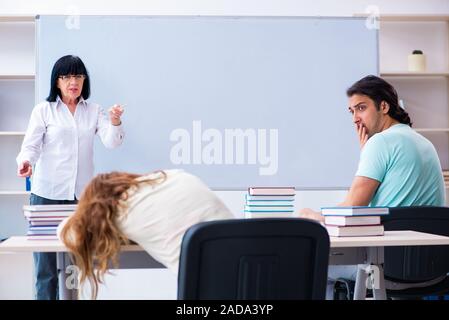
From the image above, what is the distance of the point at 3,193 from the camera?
5.25 metres

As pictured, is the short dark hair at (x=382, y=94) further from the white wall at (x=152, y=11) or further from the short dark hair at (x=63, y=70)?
the white wall at (x=152, y=11)

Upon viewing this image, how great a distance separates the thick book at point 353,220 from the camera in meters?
2.69

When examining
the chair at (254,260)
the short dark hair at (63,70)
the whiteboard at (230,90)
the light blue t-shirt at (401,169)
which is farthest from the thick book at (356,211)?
the whiteboard at (230,90)

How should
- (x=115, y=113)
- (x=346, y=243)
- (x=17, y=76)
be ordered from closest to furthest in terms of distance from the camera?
(x=346, y=243) → (x=115, y=113) → (x=17, y=76)

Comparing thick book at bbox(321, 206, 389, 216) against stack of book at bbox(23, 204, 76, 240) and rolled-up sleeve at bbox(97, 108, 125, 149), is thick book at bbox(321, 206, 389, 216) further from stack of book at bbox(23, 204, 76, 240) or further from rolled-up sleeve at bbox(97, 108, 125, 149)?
rolled-up sleeve at bbox(97, 108, 125, 149)

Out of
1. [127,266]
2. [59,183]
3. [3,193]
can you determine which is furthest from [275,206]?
[3,193]

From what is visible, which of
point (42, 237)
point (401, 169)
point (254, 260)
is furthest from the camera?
point (401, 169)

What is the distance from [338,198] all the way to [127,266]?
303 centimetres

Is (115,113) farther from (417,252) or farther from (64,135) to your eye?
(417,252)

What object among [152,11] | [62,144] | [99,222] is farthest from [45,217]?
[152,11]

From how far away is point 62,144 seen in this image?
175 inches

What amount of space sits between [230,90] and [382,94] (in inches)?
81.5

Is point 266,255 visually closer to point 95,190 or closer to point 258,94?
point 95,190

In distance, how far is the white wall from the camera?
215 inches
